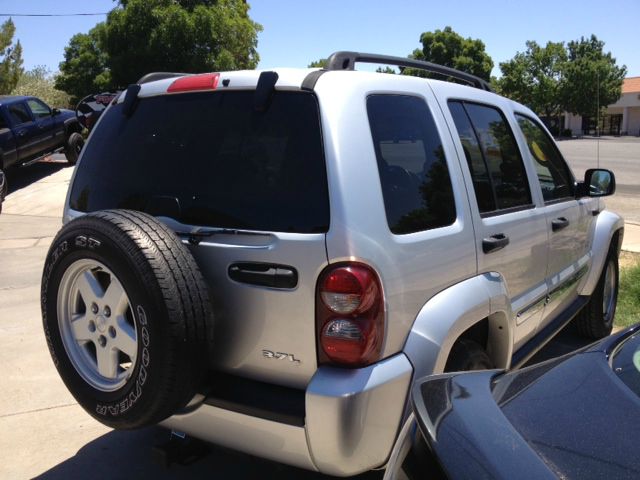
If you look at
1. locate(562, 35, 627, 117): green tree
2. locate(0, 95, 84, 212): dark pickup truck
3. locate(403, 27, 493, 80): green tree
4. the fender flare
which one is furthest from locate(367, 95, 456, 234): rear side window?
locate(562, 35, 627, 117): green tree

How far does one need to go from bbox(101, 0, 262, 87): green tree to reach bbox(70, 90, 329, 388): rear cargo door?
19087mm

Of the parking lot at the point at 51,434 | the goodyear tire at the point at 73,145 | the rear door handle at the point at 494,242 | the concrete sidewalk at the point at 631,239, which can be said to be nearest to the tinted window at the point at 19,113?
the goodyear tire at the point at 73,145

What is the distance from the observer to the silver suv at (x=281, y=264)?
233 centimetres

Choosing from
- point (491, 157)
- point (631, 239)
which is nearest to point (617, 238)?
point (491, 157)

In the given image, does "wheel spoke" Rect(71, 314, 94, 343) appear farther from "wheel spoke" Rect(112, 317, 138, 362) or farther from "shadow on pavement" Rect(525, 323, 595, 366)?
"shadow on pavement" Rect(525, 323, 595, 366)

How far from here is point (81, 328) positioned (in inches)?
108

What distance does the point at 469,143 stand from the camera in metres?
3.22

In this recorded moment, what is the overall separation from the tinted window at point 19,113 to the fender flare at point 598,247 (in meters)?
12.8

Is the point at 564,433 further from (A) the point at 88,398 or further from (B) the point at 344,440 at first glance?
(A) the point at 88,398

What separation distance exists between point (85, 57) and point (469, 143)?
3260 centimetres

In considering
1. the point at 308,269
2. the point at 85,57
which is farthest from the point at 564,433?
the point at 85,57

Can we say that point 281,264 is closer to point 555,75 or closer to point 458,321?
point 458,321

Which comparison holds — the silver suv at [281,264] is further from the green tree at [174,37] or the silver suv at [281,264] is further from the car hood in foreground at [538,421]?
the green tree at [174,37]

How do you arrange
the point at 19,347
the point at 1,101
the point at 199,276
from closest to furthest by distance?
the point at 199,276, the point at 19,347, the point at 1,101
